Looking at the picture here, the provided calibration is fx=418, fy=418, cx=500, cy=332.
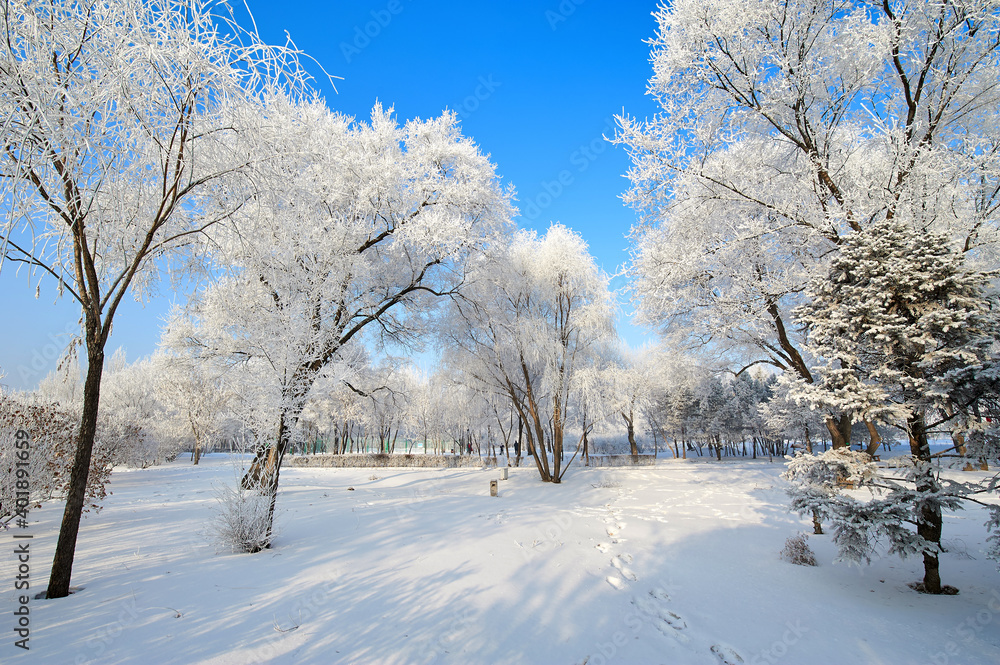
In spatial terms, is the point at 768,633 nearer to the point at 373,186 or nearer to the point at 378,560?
the point at 378,560

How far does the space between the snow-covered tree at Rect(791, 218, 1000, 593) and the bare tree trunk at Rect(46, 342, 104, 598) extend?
7.59 metres

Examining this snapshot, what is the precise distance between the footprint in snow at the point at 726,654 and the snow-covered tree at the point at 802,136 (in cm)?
327

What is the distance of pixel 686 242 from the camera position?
9.10 m

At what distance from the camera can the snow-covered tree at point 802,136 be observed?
5863mm

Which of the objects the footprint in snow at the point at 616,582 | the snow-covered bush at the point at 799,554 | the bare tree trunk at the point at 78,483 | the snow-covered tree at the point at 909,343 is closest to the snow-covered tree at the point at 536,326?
the snow-covered bush at the point at 799,554

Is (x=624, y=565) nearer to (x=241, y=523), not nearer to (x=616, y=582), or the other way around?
(x=616, y=582)

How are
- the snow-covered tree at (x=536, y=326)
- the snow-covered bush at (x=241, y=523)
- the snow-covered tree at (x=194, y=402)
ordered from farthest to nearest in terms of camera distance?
the snow-covered tree at (x=194, y=402), the snow-covered tree at (x=536, y=326), the snow-covered bush at (x=241, y=523)

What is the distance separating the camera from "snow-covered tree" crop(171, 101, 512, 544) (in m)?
6.33

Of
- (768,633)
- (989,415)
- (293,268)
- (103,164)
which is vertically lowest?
(768,633)

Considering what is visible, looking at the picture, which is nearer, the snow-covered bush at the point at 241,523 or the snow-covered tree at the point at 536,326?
the snow-covered bush at the point at 241,523

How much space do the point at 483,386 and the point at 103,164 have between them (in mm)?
12781

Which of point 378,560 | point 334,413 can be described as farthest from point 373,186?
point 334,413

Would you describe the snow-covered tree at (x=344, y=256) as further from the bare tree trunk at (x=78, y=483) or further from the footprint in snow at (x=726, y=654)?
the footprint in snow at (x=726, y=654)

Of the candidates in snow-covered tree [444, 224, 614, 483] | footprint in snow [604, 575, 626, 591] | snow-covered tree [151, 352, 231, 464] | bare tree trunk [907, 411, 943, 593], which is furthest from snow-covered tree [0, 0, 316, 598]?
snow-covered tree [151, 352, 231, 464]
